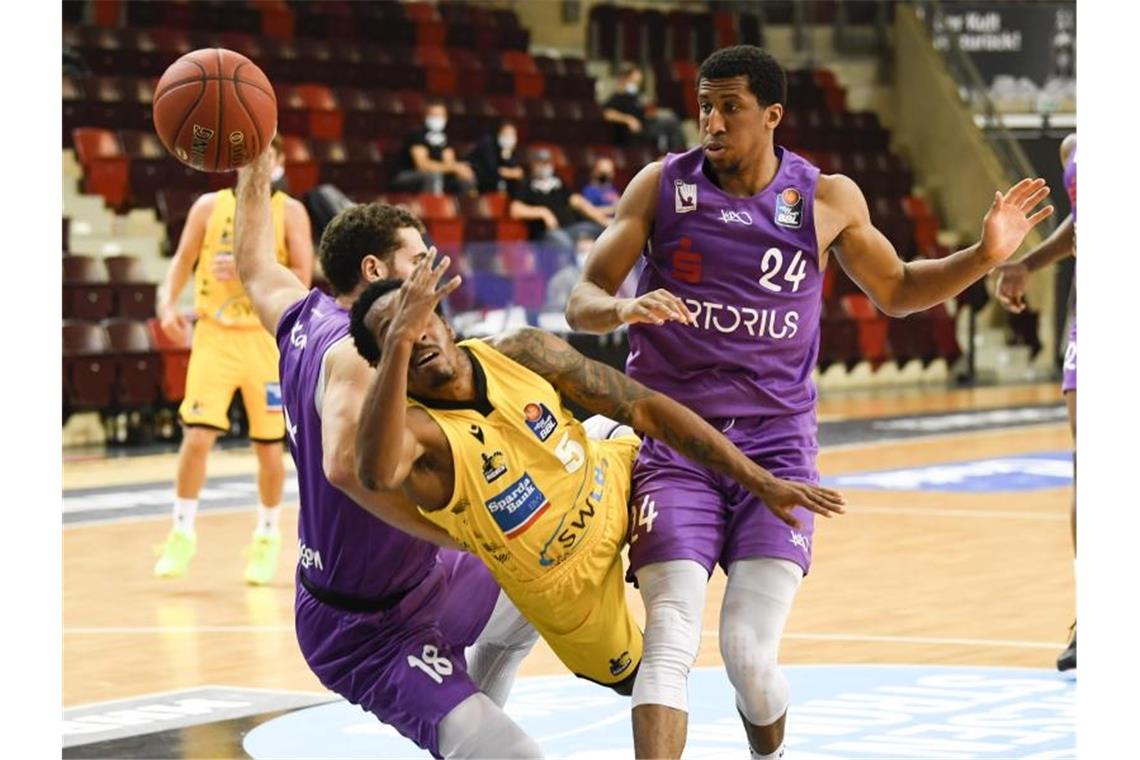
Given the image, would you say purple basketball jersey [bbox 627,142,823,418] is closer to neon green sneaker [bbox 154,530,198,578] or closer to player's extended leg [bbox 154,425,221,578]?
player's extended leg [bbox 154,425,221,578]

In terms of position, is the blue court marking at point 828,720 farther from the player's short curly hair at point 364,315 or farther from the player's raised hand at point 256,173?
the player's short curly hair at point 364,315

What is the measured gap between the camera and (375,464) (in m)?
3.96

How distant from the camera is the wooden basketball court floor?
7098mm

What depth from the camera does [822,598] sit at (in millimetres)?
8438

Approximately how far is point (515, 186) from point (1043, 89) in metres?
10.2

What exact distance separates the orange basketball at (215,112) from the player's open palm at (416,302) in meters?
1.66

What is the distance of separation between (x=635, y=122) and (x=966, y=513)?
10.0m

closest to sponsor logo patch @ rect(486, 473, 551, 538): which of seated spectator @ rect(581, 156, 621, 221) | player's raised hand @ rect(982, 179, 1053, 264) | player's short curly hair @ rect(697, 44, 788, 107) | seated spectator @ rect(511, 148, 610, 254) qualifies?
player's short curly hair @ rect(697, 44, 788, 107)

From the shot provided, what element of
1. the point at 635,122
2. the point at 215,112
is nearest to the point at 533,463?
the point at 215,112

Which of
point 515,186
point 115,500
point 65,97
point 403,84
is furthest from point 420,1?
point 115,500

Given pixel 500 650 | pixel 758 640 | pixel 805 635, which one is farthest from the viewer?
pixel 805 635

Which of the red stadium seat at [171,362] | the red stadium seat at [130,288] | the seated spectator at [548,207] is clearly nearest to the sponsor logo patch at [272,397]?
the red stadium seat at [171,362]

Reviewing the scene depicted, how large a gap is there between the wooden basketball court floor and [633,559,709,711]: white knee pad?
240 cm

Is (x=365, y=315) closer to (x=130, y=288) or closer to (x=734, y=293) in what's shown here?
(x=734, y=293)
